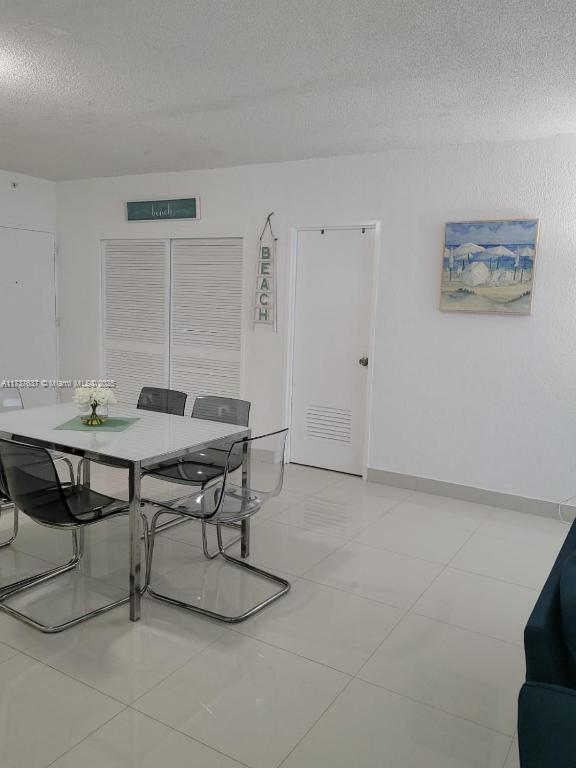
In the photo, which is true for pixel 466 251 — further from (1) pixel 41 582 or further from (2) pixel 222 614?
(1) pixel 41 582

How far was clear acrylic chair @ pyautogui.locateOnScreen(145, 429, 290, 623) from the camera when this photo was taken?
9.47ft

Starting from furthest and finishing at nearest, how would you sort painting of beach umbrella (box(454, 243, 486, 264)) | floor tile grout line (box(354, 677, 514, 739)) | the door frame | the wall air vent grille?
the wall air vent grille → the door frame → painting of beach umbrella (box(454, 243, 486, 264)) → floor tile grout line (box(354, 677, 514, 739))

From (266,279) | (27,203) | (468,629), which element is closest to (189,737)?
(468,629)

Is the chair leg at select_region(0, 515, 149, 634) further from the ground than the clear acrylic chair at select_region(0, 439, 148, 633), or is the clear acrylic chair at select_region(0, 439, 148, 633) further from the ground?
the clear acrylic chair at select_region(0, 439, 148, 633)

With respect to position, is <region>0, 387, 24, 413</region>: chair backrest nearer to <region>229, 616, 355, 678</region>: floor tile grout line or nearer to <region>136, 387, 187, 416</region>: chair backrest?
<region>136, 387, 187, 416</region>: chair backrest

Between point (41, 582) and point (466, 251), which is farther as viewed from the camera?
point (466, 251)

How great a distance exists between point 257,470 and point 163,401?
112cm

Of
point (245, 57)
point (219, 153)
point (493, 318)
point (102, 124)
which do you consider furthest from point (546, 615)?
point (219, 153)

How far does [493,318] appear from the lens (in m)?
4.39

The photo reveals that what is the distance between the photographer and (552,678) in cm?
150

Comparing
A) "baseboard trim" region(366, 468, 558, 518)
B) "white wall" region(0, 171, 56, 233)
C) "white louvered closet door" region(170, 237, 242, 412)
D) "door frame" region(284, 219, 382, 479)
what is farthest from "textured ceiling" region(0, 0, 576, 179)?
"baseboard trim" region(366, 468, 558, 518)

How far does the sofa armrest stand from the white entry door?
3.85 meters

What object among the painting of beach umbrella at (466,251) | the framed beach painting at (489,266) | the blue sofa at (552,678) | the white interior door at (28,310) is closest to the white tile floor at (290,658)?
the blue sofa at (552,678)

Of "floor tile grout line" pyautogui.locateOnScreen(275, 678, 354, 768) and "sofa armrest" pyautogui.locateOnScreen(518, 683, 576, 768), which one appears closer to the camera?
"sofa armrest" pyautogui.locateOnScreen(518, 683, 576, 768)
